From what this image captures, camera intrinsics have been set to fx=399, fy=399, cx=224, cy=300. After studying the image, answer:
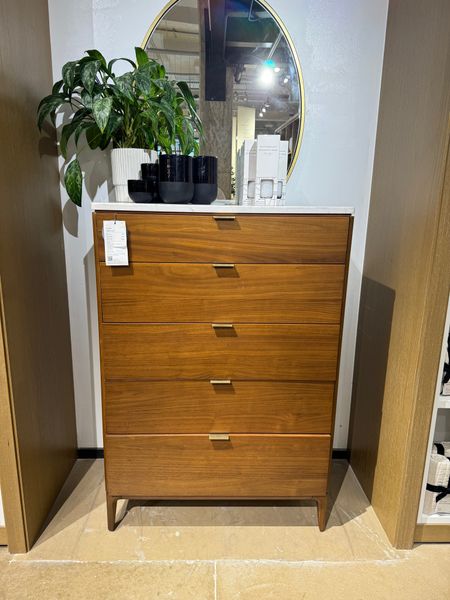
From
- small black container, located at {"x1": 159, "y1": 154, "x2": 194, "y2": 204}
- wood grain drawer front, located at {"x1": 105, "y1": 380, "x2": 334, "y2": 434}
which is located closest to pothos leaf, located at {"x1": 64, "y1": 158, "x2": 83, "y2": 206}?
small black container, located at {"x1": 159, "y1": 154, "x2": 194, "y2": 204}

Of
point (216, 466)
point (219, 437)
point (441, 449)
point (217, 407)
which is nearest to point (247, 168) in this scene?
point (217, 407)

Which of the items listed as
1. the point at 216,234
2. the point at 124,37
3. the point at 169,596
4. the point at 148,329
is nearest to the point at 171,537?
the point at 169,596

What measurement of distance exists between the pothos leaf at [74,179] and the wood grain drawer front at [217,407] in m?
0.68

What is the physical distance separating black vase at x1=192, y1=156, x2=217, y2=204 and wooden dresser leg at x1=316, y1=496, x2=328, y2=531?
113 cm

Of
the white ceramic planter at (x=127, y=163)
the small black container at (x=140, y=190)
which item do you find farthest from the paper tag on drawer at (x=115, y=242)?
the white ceramic planter at (x=127, y=163)

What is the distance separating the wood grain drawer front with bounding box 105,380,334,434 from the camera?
4.33 ft

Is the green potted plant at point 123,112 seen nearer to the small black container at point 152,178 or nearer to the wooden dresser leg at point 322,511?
the small black container at point 152,178

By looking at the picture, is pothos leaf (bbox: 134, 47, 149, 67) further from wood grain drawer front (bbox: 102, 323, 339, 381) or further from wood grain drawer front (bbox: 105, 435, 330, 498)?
wood grain drawer front (bbox: 105, 435, 330, 498)

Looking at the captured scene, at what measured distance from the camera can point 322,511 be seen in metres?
1.44

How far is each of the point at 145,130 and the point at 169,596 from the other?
150 centimetres

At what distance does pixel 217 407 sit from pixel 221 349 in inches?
8.1

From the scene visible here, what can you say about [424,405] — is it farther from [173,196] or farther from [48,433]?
[48,433]

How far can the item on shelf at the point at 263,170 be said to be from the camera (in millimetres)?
1303

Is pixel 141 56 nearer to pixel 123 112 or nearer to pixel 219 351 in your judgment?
pixel 123 112
